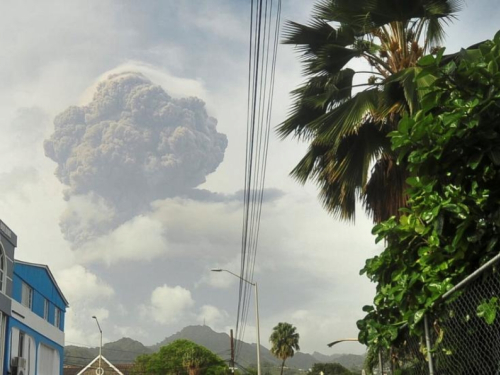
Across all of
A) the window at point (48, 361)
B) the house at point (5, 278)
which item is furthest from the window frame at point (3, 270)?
the window at point (48, 361)

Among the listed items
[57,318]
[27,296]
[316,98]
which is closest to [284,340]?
[57,318]

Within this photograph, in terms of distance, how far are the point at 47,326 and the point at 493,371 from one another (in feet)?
130

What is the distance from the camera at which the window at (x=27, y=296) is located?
37.1 meters

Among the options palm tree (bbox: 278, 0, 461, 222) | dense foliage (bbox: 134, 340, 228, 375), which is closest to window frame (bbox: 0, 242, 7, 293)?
palm tree (bbox: 278, 0, 461, 222)

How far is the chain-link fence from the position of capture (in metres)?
5.75

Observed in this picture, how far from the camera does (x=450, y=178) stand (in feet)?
21.4

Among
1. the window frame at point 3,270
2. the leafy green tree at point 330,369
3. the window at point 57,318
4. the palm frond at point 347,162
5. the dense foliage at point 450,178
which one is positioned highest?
the leafy green tree at point 330,369

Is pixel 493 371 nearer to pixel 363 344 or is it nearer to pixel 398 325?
pixel 398 325

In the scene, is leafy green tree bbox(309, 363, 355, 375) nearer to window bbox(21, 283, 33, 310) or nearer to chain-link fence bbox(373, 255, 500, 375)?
window bbox(21, 283, 33, 310)

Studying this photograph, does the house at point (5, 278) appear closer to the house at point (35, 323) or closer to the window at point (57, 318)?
the house at point (35, 323)

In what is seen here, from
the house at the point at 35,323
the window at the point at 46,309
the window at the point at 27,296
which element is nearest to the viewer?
the house at the point at 35,323

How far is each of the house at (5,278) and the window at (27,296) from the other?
19.1ft

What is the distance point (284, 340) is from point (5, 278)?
4862cm

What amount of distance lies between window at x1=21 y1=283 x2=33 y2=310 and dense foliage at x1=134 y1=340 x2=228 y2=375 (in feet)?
126
